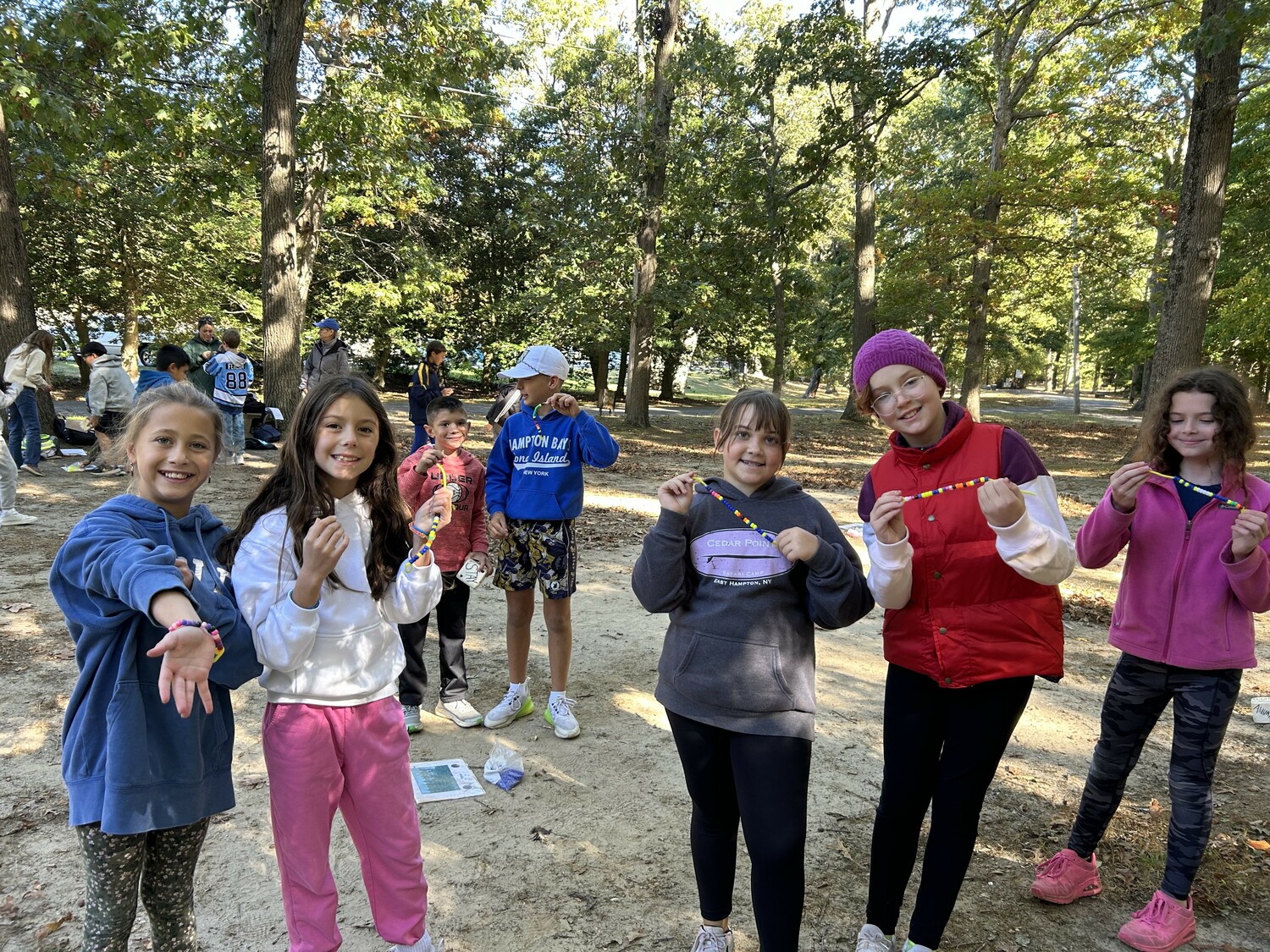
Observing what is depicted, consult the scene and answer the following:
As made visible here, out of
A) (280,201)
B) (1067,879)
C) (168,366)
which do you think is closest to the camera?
(1067,879)

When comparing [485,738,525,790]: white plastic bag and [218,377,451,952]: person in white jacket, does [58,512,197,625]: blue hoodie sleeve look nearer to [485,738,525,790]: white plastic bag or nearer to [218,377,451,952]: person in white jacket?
[218,377,451,952]: person in white jacket

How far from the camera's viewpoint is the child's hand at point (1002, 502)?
2.10 m

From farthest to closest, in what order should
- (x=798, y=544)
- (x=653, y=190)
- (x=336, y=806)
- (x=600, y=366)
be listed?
(x=600, y=366) → (x=653, y=190) → (x=336, y=806) → (x=798, y=544)

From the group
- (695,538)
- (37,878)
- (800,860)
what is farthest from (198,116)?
(800,860)

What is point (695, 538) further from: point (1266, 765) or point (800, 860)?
point (1266, 765)

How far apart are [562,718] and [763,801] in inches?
84.2

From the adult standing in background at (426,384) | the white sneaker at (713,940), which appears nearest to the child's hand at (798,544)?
the white sneaker at (713,940)

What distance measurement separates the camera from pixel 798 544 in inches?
85.5

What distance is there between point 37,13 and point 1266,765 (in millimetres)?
14607

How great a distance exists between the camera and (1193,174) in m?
10.4

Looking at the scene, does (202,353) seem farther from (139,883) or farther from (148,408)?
(139,883)

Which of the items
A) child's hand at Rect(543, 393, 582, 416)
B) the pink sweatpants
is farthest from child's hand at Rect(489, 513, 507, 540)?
the pink sweatpants

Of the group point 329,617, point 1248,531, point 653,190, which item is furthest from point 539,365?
point 653,190

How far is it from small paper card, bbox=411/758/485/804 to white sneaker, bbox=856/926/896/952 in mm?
1765
